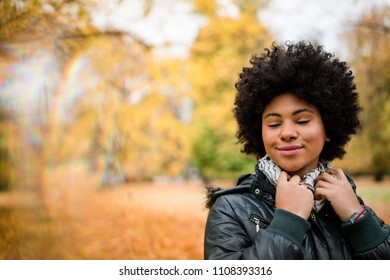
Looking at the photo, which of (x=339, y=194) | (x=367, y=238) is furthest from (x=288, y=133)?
(x=367, y=238)

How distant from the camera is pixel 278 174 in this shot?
126cm

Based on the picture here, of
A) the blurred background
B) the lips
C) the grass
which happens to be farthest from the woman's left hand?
the blurred background

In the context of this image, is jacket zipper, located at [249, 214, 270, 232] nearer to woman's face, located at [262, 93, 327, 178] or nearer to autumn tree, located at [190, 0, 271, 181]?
woman's face, located at [262, 93, 327, 178]

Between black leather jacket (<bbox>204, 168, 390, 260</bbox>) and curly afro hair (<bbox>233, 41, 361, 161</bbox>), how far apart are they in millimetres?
250

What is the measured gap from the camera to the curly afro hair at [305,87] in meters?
1.28

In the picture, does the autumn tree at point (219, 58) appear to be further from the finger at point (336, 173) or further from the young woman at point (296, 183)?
the finger at point (336, 173)

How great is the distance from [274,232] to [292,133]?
0.30 meters

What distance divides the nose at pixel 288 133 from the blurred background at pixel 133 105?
108 inches

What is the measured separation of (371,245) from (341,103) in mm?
441

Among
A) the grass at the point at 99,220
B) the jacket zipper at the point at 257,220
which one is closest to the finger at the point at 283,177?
the jacket zipper at the point at 257,220
